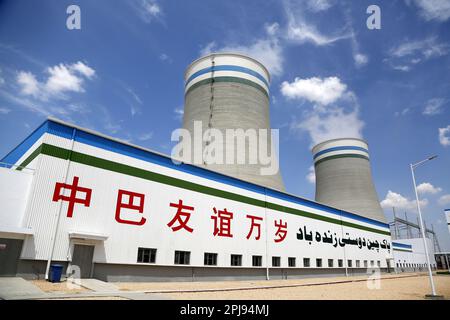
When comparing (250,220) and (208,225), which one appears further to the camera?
(250,220)

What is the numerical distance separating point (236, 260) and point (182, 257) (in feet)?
16.2

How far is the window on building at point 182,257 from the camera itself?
18075mm

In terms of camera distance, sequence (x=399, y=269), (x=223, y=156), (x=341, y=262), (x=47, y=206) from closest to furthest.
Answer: (x=47, y=206) < (x=223, y=156) < (x=341, y=262) < (x=399, y=269)

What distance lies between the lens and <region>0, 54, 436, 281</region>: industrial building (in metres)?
13.2

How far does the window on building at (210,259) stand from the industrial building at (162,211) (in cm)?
11

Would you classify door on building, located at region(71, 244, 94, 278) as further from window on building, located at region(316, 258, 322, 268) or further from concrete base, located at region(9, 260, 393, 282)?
window on building, located at region(316, 258, 322, 268)

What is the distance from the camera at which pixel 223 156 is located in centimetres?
2588

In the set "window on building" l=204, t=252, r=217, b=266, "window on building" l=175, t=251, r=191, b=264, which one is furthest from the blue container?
"window on building" l=204, t=252, r=217, b=266

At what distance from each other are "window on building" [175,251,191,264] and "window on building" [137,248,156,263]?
5.30 ft

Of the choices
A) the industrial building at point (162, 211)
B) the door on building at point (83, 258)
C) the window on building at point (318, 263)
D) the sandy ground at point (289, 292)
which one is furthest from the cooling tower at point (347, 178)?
the door on building at point (83, 258)

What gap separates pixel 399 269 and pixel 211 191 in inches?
1880

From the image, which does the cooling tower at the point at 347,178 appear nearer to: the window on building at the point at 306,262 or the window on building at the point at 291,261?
the window on building at the point at 306,262
